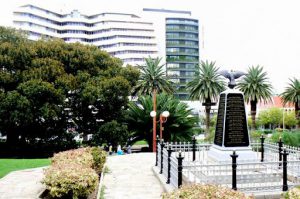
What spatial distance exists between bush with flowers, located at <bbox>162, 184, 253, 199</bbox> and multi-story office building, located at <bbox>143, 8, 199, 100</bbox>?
9534 cm

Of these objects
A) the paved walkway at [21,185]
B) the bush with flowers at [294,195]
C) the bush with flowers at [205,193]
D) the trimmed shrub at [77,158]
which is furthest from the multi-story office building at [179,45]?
the bush with flowers at [205,193]

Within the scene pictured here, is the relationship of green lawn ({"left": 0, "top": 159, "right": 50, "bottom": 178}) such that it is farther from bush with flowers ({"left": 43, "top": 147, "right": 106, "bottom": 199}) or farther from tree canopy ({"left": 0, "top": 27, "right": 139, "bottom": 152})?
tree canopy ({"left": 0, "top": 27, "right": 139, "bottom": 152})

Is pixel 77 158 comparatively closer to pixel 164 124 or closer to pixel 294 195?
pixel 294 195

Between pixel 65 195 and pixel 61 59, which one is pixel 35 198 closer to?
pixel 65 195

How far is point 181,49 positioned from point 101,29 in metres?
24.8

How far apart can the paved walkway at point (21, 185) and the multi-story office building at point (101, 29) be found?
258 ft

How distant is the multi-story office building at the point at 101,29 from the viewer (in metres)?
95.2

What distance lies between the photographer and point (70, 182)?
1018cm

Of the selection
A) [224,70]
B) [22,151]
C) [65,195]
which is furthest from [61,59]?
[65,195]

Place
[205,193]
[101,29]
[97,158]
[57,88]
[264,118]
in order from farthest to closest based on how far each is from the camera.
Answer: [101,29] < [264,118] < [57,88] < [97,158] < [205,193]

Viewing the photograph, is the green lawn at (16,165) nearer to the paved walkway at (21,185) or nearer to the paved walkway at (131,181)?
the paved walkway at (21,185)

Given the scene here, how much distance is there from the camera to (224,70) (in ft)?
48.7

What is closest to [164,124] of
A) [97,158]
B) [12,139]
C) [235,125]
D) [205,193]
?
[12,139]

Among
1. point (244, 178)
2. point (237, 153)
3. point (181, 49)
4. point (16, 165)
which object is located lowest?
point (16, 165)
